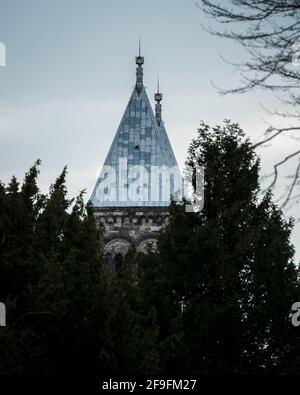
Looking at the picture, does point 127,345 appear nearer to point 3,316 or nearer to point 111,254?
point 3,316

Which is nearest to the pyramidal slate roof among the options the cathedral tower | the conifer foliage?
the cathedral tower

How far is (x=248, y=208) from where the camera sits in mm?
29562

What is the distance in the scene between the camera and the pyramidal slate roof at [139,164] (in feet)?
171

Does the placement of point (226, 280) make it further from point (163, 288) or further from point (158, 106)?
point (158, 106)

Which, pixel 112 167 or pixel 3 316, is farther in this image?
pixel 112 167

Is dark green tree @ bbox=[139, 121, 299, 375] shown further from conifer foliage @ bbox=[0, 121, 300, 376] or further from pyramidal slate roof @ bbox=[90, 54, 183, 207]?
pyramidal slate roof @ bbox=[90, 54, 183, 207]

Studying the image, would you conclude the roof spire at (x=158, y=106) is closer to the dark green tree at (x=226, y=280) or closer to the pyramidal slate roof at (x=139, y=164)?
the pyramidal slate roof at (x=139, y=164)

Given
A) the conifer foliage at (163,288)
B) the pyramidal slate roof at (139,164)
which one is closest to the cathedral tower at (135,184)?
the pyramidal slate roof at (139,164)

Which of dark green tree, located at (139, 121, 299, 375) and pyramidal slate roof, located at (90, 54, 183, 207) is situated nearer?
dark green tree, located at (139, 121, 299, 375)

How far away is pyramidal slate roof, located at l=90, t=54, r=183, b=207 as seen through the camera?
52250 millimetres

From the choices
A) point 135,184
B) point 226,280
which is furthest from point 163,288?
point 135,184
